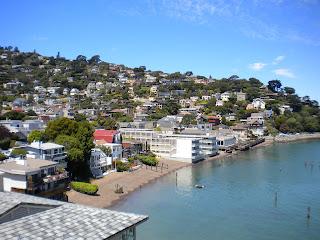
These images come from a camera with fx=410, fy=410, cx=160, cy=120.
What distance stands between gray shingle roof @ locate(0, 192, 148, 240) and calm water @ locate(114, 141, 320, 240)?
16.0m

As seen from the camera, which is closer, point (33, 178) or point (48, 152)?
point (33, 178)

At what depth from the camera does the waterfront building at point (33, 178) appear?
89.2 feet

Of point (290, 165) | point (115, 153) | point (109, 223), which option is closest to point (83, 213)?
point (109, 223)

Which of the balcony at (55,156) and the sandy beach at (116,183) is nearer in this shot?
the sandy beach at (116,183)

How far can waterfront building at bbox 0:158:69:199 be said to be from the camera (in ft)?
89.2

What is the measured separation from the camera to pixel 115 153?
157ft

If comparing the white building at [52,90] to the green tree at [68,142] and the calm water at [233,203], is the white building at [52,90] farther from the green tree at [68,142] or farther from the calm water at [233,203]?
the green tree at [68,142]

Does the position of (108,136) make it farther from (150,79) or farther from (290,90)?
(290,90)

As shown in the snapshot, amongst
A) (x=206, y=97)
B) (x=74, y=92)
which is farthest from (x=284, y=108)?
(x=74, y=92)

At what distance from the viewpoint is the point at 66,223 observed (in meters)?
9.16

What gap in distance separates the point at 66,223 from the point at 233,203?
27.8 meters

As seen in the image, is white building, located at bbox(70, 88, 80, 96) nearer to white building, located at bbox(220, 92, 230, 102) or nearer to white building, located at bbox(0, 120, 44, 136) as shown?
white building, located at bbox(220, 92, 230, 102)

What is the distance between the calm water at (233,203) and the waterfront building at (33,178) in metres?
5.40

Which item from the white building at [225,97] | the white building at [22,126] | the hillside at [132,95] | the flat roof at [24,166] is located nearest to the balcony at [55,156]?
the flat roof at [24,166]
